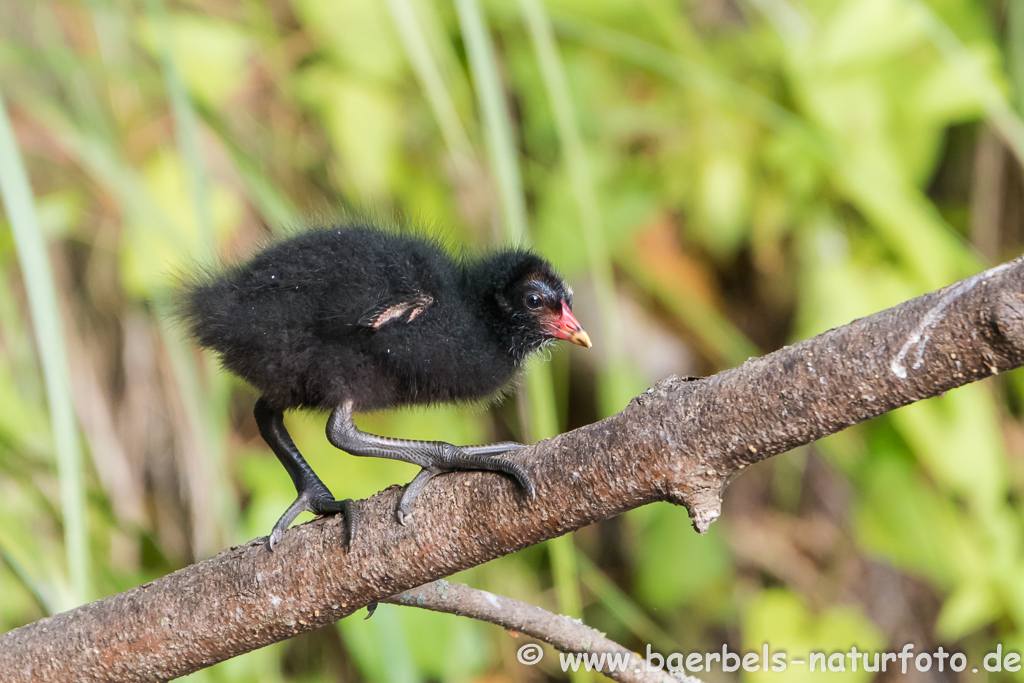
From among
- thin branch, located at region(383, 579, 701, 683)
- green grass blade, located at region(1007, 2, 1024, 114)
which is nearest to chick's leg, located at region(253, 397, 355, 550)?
thin branch, located at region(383, 579, 701, 683)

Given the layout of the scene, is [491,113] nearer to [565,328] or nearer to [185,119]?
[565,328]

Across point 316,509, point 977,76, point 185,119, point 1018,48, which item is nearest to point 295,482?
point 316,509

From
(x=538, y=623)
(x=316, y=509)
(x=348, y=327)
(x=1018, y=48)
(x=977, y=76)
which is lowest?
(x=538, y=623)

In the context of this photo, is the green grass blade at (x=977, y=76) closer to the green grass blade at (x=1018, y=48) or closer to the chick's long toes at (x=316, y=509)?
the green grass blade at (x=1018, y=48)

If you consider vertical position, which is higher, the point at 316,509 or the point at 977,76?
the point at 977,76

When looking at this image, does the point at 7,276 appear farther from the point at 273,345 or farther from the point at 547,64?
the point at 547,64

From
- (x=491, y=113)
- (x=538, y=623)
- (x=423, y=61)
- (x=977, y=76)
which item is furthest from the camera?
(x=977, y=76)

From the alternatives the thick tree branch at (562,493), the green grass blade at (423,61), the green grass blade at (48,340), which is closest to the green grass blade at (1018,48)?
the green grass blade at (423,61)
